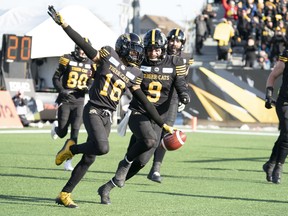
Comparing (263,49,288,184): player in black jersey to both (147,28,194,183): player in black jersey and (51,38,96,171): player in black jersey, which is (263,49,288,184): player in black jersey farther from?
(51,38,96,171): player in black jersey

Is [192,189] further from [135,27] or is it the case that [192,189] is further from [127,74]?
[135,27]

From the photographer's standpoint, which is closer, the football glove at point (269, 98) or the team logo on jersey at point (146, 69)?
the team logo on jersey at point (146, 69)

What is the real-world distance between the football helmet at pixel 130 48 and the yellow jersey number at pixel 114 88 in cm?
27

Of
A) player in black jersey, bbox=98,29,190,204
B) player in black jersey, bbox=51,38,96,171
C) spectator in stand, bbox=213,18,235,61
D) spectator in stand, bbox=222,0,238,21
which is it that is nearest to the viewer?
player in black jersey, bbox=98,29,190,204

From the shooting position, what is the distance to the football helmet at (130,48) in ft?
28.8

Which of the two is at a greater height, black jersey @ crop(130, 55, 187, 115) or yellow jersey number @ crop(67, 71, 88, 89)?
black jersey @ crop(130, 55, 187, 115)

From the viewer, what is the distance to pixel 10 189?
32.2 ft

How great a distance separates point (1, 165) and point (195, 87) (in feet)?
52.2

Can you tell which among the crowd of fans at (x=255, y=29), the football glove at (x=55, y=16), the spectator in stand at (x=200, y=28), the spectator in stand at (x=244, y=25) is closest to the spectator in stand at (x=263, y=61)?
the crowd of fans at (x=255, y=29)

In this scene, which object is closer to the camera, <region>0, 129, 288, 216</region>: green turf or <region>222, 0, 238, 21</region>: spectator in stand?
<region>0, 129, 288, 216</region>: green turf

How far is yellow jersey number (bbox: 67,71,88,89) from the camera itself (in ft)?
43.8

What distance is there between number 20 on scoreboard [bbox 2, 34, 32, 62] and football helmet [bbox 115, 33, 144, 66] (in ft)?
60.1

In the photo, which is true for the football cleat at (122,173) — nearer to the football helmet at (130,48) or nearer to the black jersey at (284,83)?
the football helmet at (130,48)

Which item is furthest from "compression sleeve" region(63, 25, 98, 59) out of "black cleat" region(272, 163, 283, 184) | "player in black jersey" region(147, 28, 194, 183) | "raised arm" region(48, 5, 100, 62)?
"black cleat" region(272, 163, 283, 184)
